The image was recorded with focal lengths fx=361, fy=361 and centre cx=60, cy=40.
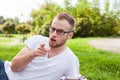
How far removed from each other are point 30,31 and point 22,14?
521 centimetres

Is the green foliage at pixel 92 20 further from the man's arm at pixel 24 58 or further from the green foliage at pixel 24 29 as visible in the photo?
the man's arm at pixel 24 58

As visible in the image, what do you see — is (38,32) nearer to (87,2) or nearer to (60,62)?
(87,2)

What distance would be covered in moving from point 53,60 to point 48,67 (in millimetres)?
83

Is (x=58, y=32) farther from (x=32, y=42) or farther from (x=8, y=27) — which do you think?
(x=8, y=27)

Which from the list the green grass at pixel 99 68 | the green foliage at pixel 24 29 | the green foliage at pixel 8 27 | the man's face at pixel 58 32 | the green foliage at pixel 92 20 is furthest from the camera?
the green foliage at pixel 8 27

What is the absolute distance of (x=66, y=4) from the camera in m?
21.8

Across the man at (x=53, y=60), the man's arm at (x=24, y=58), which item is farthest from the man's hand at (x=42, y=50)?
the man at (x=53, y=60)

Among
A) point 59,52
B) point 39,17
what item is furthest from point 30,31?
point 59,52

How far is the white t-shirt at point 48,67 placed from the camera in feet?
11.4

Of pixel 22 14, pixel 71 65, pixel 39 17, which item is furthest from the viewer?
pixel 22 14

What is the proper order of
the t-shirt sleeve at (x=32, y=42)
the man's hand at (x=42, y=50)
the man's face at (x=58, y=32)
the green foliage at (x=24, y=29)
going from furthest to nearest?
1. the green foliage at (x=24, y=29)
2. the t-shirt sleeve at (x=32, y=42)
3. the man's face at (x=58, y=32)
4. the man's hand at (x=42, y=50)

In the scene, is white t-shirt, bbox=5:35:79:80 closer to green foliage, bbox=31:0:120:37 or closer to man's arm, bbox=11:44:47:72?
man's arm, bbox=11:44:47:72

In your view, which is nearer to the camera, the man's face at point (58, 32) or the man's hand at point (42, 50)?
the man's hand at point (42, 50)

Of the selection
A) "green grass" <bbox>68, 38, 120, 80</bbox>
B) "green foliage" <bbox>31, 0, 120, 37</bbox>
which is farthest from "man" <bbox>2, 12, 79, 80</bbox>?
"green foliage" <bbox>31, 0, 120, 37</bbox>
